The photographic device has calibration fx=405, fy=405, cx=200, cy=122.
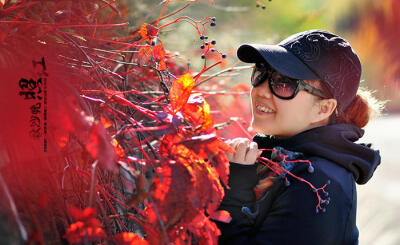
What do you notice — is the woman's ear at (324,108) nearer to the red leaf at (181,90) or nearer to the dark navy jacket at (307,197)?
the dark navy jacket at (307,197)

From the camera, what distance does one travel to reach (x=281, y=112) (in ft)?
2.95

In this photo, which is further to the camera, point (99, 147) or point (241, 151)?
point (241, 151)

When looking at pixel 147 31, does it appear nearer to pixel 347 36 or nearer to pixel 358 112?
pixel 358 112

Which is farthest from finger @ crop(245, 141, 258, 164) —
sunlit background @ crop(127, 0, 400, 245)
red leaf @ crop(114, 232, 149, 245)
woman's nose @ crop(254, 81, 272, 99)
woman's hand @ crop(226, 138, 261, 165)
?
red leaf @ crop(114, 232, 149, 245)

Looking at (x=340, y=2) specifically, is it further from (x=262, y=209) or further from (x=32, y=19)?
(x=32, y=19)

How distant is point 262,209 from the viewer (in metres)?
0.85

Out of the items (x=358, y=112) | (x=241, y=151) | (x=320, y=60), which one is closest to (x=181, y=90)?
(x=241, y=151)

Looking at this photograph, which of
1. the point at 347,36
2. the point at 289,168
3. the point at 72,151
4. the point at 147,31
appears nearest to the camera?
the point at 72,151

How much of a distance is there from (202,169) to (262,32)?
2.43m

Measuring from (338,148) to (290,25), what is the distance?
7.45 ft

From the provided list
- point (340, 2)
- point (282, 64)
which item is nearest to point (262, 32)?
point (340, 2)

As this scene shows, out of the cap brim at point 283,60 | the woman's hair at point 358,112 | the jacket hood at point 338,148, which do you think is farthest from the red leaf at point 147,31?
the woman's hair at point 358,112

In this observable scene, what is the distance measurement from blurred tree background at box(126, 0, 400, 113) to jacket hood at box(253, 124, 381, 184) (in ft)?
1.11

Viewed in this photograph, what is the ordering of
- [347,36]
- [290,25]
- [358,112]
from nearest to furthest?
[358,112]
[290,25]
[347,36]
